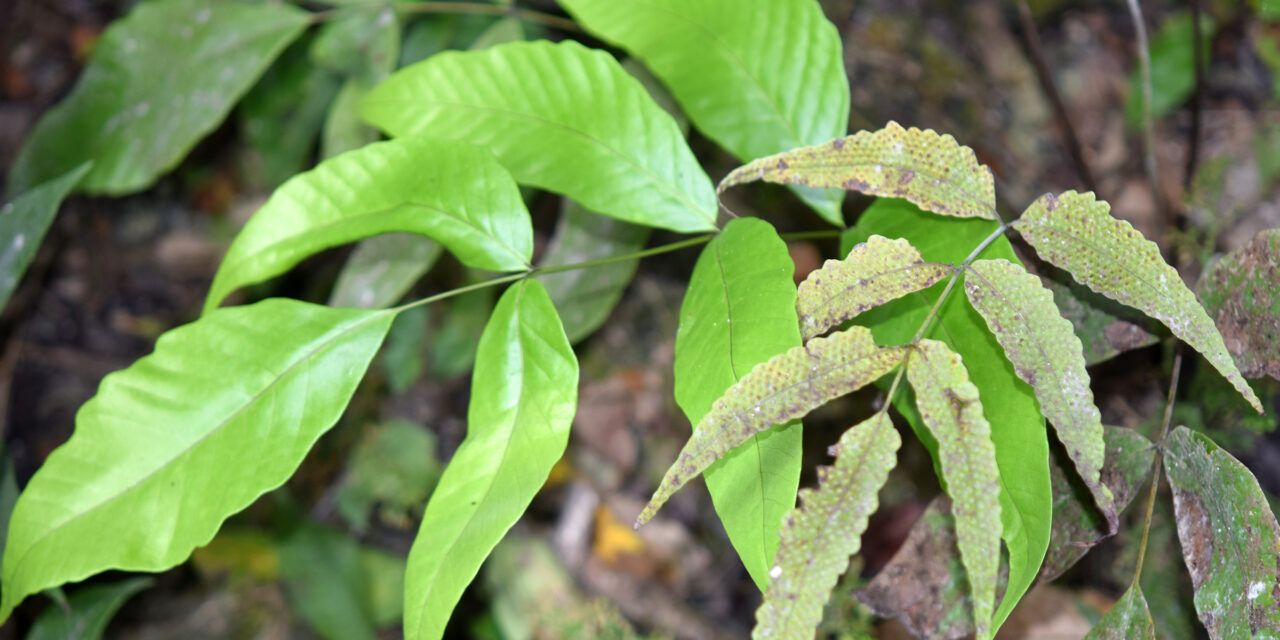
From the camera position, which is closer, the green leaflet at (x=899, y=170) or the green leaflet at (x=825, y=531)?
the green leaflet at (x=825, y=531)

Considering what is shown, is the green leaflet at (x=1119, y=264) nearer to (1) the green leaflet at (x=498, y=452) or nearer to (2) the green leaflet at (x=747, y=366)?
(2) the green leaflet at (x=747, y=366)

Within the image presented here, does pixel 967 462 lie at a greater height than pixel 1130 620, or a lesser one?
greater

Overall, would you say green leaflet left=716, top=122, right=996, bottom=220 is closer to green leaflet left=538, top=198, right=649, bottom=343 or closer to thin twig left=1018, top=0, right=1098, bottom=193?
green leaflet left=538, top=198, right=649, bottom=343

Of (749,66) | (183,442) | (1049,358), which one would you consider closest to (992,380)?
(1049,358)

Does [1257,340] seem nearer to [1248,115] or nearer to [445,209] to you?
[445,209]

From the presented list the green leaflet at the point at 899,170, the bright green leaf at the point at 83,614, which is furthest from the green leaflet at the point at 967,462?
the bright green leaf at the point at 83,614

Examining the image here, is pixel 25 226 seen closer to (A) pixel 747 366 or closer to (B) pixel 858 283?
(A) pixel 747 366
